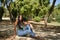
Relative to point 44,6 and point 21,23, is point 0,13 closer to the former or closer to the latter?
point 44,6

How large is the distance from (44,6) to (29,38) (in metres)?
34.6

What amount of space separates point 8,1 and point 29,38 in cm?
1588

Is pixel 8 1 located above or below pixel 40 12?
above

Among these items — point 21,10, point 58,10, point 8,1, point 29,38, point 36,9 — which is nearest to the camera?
point 29,38

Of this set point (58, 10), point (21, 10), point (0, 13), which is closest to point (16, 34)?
point (21, 10)

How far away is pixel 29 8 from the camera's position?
36844 mm

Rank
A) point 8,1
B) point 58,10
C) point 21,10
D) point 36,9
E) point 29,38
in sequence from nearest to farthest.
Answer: point 29,38 < point 8,1 < point 21,10 < point 36,9 < point 58,10

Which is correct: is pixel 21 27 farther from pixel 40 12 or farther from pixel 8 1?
pixel 40 12

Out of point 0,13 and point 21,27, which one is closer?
point 21,27

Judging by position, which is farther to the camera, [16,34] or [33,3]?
[33,3]

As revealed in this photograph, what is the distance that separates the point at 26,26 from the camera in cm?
845

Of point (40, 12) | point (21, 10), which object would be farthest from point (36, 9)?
point (21, 10)

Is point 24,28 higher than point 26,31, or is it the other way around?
point 24,28

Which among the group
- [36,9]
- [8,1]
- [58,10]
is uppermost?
[8,1]
